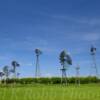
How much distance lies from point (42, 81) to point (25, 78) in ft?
28.0

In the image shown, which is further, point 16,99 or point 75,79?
point 75,79

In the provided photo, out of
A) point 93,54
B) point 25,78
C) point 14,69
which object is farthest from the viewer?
point 14,69

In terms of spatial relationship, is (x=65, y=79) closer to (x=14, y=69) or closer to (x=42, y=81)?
(x=42, y=81)

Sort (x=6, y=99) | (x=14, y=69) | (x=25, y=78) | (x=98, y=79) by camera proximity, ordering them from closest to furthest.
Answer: (x=6, y=99) → (x=98, y=79) → (x=25, y=78) → (x=14, y=69)

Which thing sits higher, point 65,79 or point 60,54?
point 60,54

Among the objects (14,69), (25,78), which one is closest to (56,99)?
(25,78)

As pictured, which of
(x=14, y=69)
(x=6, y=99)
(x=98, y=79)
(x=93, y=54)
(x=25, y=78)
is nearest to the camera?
(x=6, y=99)

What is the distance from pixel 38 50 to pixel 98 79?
3347 centimetres

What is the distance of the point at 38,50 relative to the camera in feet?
398

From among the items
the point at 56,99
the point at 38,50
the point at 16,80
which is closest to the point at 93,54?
the point at 38,50

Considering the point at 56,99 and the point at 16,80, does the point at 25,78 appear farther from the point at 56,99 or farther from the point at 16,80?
the point at 56,99

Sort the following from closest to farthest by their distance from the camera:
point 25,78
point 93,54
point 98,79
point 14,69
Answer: point 98,79
point 25,78
point 93,54
point 14,69

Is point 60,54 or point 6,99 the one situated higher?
point 60,54

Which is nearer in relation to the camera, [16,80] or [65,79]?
[65,79]
